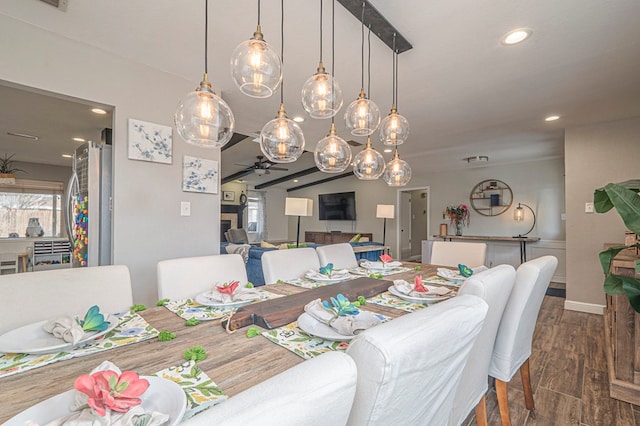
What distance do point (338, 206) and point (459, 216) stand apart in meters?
3.61

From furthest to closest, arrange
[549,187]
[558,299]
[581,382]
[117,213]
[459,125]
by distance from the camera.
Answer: [549,187] → [558,299] → [459,125] → [117,213] → [581,382]

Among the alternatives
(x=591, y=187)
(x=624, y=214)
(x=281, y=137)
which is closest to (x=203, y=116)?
(x=281, y=137)

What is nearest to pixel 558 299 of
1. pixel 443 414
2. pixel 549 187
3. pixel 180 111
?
pixel 549 187

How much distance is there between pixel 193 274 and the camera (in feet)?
5.45

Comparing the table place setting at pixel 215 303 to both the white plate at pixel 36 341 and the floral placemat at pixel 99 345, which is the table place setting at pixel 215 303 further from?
the white plate at pixel 36 341

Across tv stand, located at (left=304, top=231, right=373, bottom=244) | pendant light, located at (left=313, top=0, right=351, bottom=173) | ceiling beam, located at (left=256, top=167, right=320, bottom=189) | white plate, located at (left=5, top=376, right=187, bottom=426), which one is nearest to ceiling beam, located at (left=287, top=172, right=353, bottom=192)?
ceiling beam, located at (left=256, top=167, right=320, bottom=189)

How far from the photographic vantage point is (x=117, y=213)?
228 centimetres

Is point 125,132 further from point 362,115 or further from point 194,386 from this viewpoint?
point 194,386

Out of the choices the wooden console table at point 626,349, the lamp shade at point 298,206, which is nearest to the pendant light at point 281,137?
the wooden console table at point 626,349

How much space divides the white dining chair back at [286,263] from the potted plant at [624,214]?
1767 millimetres

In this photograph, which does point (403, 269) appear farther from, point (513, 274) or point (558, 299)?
point (558, 299)

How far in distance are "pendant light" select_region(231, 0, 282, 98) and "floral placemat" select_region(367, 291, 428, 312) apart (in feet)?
3.93

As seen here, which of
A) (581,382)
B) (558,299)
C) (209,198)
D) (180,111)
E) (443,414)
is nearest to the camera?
(443,414)

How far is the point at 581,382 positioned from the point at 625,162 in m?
2.89
